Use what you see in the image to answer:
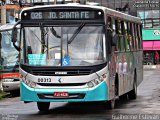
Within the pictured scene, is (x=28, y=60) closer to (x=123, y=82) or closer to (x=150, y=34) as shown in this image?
(x=123, y=82)

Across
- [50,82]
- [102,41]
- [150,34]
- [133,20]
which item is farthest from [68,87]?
[150,34]

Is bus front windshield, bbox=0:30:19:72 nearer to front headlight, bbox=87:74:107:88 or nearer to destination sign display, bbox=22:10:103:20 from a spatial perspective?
destination sign display, bbox=22:10:103:20

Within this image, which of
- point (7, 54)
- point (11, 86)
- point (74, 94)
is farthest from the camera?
point (7, 54)

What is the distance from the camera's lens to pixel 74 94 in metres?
14.0

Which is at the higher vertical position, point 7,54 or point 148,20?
point 7,54

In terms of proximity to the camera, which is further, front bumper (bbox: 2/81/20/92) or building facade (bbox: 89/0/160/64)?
building facade (bbox: 89/0/160/64)

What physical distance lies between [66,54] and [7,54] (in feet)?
40.3

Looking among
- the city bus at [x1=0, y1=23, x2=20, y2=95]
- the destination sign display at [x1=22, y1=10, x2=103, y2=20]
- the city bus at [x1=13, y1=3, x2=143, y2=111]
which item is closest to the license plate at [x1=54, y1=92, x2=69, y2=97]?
the city bus at [x1=13, y1=3, x2=143, y2=111]

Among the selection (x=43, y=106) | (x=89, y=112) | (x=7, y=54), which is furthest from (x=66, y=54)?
(x=7, y=54)

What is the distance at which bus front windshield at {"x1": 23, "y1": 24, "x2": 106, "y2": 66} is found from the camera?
14125 mm

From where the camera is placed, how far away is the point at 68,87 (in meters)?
14.0

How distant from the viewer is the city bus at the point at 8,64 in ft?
82.1

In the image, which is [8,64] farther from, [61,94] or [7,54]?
[61,94]

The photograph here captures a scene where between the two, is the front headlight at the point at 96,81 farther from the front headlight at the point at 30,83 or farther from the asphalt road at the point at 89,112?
the front headlight at the point at 30,83
